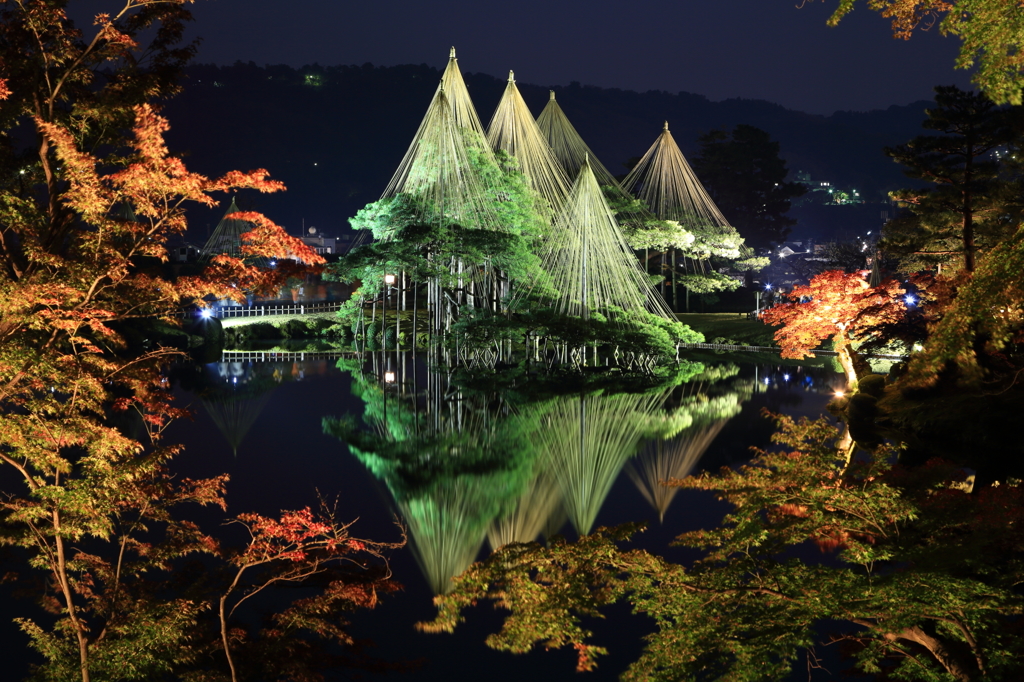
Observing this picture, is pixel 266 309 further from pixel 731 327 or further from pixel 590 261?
pixel 731 327

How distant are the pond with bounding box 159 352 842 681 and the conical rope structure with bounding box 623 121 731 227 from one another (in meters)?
14.3

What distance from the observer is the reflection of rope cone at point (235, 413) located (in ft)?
44.8

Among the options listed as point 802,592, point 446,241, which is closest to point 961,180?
point 446,241

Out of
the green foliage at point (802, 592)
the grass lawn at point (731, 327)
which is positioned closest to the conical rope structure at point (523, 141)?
the grass lawn at point (731, 327)

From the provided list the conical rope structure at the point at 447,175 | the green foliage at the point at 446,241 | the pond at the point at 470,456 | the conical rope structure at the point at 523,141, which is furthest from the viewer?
the conical rope structure at the point at 523,141

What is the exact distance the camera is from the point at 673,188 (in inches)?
1398

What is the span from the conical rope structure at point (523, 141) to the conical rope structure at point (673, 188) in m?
6.64

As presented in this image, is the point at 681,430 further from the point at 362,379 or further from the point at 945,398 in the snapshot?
the point at 362,379

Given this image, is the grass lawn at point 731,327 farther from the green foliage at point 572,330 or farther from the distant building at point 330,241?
the distant building at point 330,241

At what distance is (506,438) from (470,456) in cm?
129

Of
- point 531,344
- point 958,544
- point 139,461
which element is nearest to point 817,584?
point 958,544

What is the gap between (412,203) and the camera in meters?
22.4

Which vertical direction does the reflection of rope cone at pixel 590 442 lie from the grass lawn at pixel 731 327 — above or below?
below

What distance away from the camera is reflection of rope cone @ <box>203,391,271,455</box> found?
13.7 meters
